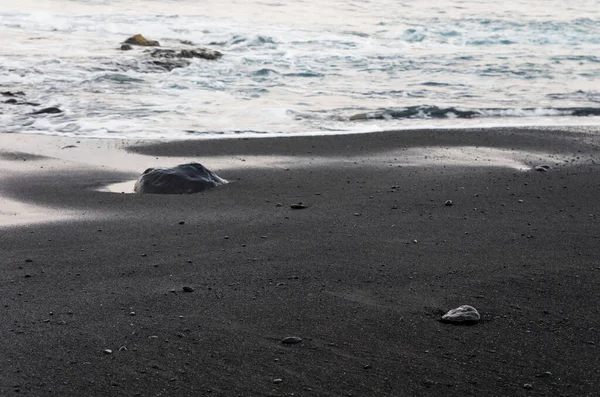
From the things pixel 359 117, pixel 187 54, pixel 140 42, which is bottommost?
pixel 359 117

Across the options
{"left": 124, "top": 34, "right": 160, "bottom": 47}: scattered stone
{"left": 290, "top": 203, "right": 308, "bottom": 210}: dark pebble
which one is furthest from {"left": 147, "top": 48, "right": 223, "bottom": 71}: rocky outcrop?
{"left": 290, "top": 203, "right": 308, "bottom": 210}: dark pebble

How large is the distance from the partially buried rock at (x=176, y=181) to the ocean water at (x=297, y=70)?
2.10m

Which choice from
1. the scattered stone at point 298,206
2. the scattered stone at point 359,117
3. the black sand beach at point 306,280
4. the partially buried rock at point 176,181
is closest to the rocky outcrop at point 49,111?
the black sand beach at point 306,280

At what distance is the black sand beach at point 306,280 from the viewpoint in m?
2.92

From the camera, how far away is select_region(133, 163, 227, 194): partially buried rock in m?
5.54

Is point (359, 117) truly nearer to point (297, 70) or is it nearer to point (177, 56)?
point (297, 70)

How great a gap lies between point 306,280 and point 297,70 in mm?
9025

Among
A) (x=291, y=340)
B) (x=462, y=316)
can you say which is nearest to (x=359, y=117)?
(x=462, y=316)

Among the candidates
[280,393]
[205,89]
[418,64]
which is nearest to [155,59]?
[205,89]

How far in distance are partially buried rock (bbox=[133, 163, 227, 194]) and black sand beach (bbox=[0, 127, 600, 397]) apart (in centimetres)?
16

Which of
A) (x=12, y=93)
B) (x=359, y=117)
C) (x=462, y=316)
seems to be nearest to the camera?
(x=462, y=316)

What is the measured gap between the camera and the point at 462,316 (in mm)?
3402

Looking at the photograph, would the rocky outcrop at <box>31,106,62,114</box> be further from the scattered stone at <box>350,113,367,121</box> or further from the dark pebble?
the dark pebble

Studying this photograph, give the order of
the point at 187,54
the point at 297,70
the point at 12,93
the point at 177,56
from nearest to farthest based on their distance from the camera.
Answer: the point at 12,93 < the point at 297,70 < the point at 177,56 < the point at 187,54
